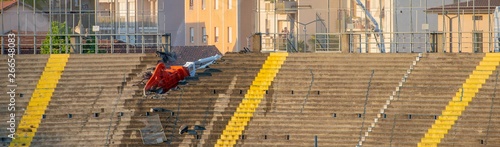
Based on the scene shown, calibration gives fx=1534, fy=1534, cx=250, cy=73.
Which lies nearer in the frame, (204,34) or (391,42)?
(391,42)

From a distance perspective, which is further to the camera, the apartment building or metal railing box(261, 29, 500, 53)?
the apartment building

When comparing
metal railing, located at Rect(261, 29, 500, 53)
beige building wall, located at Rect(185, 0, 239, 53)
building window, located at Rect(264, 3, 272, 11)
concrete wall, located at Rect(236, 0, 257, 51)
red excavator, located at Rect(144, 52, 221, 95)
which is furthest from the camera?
beige building wall, located at Rect(185, 0, 239, 53)

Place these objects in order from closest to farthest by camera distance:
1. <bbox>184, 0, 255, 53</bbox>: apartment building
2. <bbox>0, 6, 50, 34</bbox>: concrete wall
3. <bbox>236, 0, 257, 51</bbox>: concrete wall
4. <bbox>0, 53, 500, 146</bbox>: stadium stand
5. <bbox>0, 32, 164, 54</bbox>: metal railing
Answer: <bbox>0, 53, 500, 146</bbox>: stadium stand, <bbox>0, 32, 164, 54</bbox>: metal railing, <bbox>0, 6, 50, 34</bbox>: concrete wall, <bbox>236, 0, 257, 51</bbox>: concrete wall, <bbox>184, 0, 255, 53</bbox>: apartment building

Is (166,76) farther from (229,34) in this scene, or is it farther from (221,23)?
(221,23)

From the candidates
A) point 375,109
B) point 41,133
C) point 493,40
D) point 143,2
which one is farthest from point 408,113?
point 143,2

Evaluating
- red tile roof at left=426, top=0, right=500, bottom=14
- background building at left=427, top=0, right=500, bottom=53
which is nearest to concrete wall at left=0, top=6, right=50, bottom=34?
red tile roof at left=426, top=0, right=500, bottom=14

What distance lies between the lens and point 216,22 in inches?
2576

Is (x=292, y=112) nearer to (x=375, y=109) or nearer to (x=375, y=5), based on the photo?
(x=375, y=109)

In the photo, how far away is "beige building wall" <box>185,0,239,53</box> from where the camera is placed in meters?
65.1

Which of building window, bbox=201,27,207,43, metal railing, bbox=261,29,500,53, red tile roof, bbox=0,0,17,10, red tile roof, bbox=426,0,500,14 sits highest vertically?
red tile roof, bbox=0,0,17,10

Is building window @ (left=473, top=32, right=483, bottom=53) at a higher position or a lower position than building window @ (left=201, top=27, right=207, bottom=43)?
lower

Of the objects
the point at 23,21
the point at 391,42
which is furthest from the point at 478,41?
the point at 23,21

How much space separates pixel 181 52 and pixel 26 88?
27.7 feet

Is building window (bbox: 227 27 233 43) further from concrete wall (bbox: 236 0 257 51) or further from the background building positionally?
the background building
